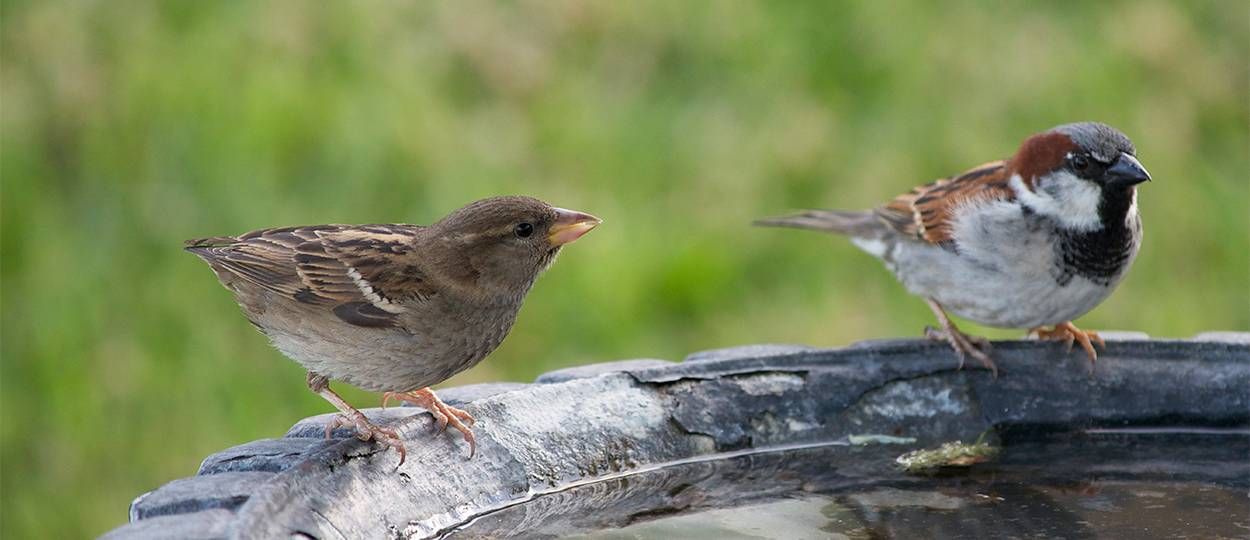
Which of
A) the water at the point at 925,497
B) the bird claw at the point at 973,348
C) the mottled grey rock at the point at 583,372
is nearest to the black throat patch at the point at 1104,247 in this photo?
the bird claw at the point at 973,348

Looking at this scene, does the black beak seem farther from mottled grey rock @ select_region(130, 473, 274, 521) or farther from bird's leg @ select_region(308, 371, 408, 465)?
mottled grey rock @ select_region(130, 473, 274, 521)

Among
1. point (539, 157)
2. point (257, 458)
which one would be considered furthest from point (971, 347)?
point (539, 157)

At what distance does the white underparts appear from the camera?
3.17m

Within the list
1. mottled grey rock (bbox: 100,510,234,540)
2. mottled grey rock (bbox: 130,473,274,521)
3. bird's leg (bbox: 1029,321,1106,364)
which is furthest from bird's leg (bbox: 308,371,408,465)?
Answer: bird's leg (bbox: 1029,321,1106,364)

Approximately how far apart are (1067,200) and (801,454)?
3.86 feet

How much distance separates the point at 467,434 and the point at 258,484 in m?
0.51

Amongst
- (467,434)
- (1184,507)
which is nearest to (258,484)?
(467,434)

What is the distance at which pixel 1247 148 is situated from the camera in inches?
252

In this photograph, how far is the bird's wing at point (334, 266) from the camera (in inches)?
125

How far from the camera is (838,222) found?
15.6 ft

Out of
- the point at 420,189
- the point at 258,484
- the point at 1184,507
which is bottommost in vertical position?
the point at 1184,507

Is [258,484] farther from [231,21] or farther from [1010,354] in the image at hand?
[231,21]

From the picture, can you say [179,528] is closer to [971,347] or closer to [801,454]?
[801,454]

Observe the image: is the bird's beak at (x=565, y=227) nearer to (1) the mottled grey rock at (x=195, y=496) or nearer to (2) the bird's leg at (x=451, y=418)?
(2) the bird's leg at (x=451, y=418)
